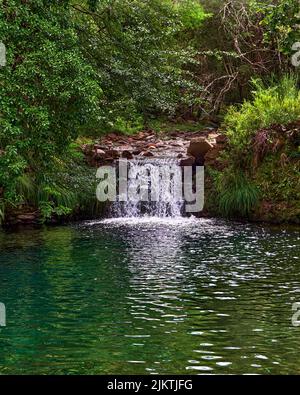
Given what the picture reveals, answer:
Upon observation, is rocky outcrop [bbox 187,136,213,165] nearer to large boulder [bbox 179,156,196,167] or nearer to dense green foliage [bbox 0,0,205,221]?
large boulder [bbox 179,156,196,167]

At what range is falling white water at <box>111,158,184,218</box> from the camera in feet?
70.7

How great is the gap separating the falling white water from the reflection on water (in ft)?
15.6

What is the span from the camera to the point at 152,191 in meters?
22.4

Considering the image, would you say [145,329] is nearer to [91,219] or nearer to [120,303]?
[120,303]

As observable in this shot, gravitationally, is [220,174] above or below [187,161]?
below

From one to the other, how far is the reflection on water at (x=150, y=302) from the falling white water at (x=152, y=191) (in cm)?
476

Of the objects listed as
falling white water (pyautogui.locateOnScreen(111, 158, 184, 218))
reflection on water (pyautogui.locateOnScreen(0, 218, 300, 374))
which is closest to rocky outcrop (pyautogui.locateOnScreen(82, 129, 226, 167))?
falling white water (pyautogui.locateOnScreen(111, 158, 184, 218))

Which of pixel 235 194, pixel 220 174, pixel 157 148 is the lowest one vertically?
pixel 235 194

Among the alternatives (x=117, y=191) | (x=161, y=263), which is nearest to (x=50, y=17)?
(x=161, y=263)

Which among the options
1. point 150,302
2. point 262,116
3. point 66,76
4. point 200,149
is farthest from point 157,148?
point 150,302

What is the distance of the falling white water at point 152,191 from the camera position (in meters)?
21.6

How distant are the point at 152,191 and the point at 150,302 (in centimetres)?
1264

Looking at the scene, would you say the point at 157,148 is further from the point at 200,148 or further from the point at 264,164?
the point at 264,164

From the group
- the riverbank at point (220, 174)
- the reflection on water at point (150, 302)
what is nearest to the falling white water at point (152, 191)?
the riverbank at point (220, 174)
